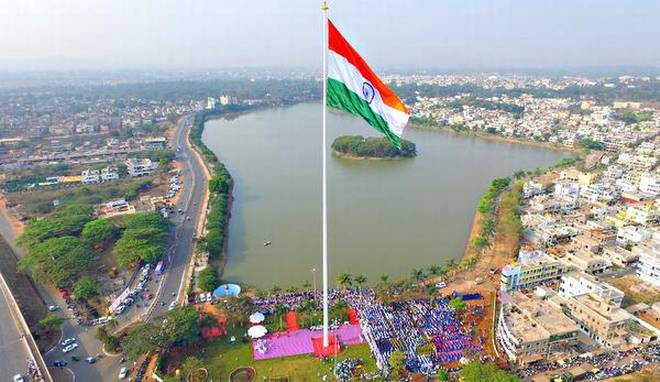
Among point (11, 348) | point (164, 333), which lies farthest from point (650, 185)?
point (11, 348)

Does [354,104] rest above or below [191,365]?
above

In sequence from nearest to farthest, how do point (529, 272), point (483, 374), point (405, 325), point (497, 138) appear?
point (483, 374), point (405, 325), point (529, 272), point (497, 138)

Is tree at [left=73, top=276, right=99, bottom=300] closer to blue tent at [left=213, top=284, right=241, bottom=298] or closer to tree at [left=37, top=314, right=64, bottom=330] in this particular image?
tree at [left=37, top=314, right=64, bottom=330]

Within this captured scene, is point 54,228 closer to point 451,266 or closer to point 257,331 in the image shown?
point 257,331

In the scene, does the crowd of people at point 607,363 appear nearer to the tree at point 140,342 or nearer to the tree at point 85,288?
the tree at point 140,342

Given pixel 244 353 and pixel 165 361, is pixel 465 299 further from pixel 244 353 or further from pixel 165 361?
pixel 165 361

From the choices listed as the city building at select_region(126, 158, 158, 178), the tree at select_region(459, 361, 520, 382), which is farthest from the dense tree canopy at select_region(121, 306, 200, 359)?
the city building at select_region(126, 158, 158, 178)

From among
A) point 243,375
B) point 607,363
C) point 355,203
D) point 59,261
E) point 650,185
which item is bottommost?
point 243,375

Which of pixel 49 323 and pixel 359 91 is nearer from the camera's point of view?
pixel 359 91
